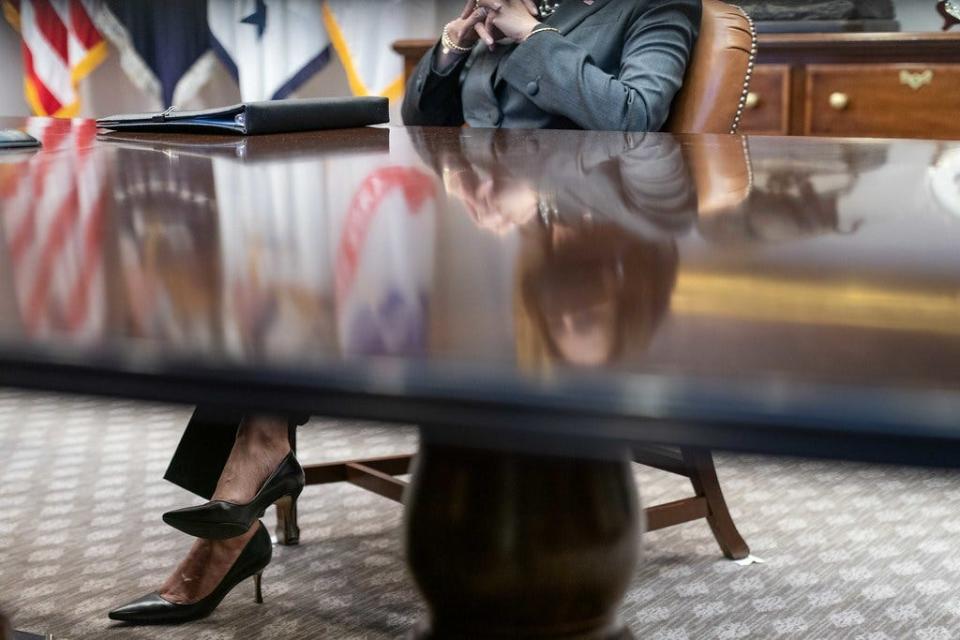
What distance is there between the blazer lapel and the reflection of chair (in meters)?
0.23

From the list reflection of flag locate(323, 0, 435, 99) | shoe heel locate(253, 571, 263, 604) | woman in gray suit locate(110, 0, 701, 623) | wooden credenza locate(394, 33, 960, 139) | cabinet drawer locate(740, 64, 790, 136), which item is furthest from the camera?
reflection of flag locate(323, 0, 435, 99)

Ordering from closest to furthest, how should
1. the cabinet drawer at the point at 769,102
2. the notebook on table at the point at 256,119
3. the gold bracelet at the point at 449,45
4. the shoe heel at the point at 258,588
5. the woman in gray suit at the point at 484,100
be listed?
the notebook on table at the point at 256,119 → the woman in gray suit at the point at 484,100 → the shoe heel at the point at 258,588 → the gold bracelet at the point at 449,45 → the cabinet drawer at the point at 769,102

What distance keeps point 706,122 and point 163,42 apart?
2515 millimetres

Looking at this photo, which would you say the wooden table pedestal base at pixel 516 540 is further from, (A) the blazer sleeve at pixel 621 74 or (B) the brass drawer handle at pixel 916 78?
(B) the brass drawer handle at pixel 916 78

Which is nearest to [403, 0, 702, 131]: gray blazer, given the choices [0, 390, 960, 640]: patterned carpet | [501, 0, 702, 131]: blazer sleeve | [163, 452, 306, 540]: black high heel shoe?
[501, 0, 702, 131]: blazer sleeve

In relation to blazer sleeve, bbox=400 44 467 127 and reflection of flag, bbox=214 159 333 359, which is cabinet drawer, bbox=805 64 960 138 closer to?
blazer sleeve, bbox=400 44 467 127

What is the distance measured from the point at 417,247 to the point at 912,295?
249 mm

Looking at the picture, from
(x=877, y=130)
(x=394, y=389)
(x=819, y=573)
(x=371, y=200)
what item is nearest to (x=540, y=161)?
(x=371, y=200)

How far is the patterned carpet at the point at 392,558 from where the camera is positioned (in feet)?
6.16

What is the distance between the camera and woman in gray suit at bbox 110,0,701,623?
5.97 feet

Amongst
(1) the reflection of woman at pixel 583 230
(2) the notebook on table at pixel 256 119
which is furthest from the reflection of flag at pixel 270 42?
(1) the reflection of woman at pixel 583 230

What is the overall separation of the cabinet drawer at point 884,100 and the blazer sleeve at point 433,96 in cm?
99

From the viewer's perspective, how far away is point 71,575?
208cm

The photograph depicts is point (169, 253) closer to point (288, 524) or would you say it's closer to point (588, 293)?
point (588, 293)
